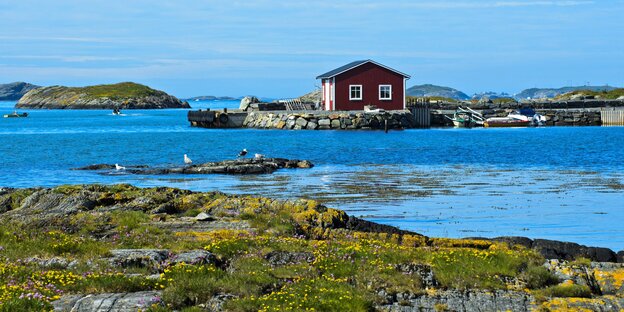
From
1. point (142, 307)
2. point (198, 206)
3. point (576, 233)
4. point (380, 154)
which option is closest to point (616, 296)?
point (142, 307)

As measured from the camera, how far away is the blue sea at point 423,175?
24672 mm

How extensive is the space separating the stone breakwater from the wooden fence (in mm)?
25360

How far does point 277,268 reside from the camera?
Answer: 13078 mm

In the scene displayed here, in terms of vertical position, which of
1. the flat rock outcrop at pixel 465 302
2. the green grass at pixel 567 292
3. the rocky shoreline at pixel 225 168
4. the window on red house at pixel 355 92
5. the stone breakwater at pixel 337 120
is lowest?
the rocky shoreline at pixel 225 168

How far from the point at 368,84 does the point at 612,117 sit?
113ft

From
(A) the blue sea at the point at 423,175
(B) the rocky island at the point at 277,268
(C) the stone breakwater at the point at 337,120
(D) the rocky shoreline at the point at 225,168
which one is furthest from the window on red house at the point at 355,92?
(B) the rocky island at the point at 277,268

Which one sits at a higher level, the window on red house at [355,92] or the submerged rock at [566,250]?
the window on red house at [355,92]

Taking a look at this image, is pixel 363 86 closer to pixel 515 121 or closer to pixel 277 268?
pixel 515 121

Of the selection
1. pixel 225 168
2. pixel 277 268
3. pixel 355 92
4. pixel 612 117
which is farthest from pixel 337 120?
pixel 277 268

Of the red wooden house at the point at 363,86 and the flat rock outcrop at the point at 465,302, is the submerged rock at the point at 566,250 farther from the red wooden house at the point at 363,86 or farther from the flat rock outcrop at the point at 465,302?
the red wooden house at the point at 363,86

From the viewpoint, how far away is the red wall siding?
84938 mm

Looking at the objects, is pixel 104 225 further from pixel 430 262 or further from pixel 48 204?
pixel 430 262

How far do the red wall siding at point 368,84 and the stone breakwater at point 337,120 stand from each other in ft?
4.62

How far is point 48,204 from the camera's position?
72.2 feet
